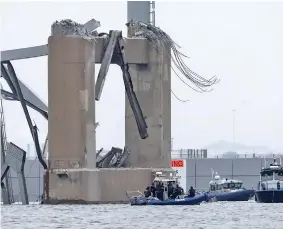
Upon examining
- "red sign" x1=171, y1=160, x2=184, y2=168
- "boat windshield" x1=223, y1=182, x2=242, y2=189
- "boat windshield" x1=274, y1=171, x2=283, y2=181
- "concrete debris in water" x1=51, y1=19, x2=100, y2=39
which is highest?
"concrete debris in water" x1=51, y1=19, x2=100, y2=39

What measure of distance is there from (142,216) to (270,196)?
77.3ft

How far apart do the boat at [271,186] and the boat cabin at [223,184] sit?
27.1ft

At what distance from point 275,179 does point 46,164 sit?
14.3m

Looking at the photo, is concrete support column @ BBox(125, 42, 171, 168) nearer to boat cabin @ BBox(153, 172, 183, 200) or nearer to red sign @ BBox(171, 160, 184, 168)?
boat cabin @ BBox(153, 172, 183, 200)

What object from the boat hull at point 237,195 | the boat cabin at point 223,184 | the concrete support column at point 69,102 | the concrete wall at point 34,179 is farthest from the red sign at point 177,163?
the concrete support column at point 69,102

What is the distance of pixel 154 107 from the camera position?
386 feet

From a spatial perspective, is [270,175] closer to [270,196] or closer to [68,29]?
[270,196]

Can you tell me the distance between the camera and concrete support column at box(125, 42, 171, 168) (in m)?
117

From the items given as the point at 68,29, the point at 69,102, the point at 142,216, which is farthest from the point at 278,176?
the point at 142,216

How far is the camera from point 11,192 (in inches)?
4705

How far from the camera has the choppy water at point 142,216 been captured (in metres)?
82.6

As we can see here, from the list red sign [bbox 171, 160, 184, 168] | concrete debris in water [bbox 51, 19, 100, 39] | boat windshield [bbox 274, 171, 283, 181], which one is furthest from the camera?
red sign [bbox 171, 160, 184, 168]

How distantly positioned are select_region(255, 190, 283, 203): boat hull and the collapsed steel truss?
8.14 metres

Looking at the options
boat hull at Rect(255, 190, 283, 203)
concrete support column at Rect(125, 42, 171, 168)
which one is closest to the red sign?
concrete support column at Rect(125, 42, 171, 168)
